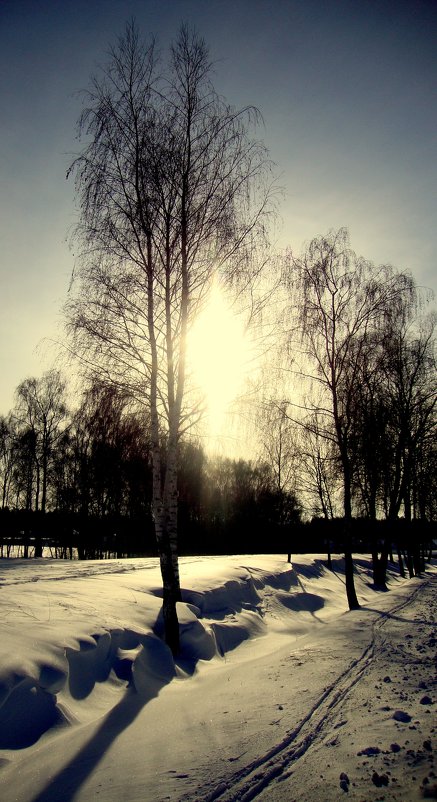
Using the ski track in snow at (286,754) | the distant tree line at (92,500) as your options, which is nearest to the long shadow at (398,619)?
the ski track in snow at (286,754)

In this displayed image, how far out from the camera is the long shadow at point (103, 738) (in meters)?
3.54

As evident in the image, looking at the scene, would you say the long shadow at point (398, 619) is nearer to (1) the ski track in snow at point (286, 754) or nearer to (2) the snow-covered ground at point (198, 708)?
(2) the snow-covered ground at point (198, 708)

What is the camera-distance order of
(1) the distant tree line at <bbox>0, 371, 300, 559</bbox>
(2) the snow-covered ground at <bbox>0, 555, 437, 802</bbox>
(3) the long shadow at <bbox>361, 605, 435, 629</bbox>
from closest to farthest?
(2) the snow-covered ground at <bbox>0, 555, 437, 802</bbox> < (3) the long shadow at <bbox>361, 605, 435, 629</bbox> < (1) the distant tree line at <bbox>0, 371, 300, 559</bbox>

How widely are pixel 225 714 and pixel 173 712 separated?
0.58 m

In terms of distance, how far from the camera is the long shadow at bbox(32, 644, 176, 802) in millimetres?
3537

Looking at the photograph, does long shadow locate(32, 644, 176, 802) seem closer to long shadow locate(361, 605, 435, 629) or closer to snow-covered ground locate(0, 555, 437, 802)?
snow-covered ground locate(0, 555, 437, 802)

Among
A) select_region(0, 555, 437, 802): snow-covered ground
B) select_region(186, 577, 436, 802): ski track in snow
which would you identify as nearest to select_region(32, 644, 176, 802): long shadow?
select_region(0, 555, 437, 802): snow-covered ground

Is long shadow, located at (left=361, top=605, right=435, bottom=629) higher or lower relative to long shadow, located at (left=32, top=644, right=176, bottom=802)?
lower

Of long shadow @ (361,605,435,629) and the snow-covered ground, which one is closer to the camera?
the snow-covered ground

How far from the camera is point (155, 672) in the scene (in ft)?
21.5

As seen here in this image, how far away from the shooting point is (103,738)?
444cm

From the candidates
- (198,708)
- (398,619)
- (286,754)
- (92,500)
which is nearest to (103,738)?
(198,708)

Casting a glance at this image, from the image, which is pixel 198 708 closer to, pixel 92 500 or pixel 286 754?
pixel 286 754

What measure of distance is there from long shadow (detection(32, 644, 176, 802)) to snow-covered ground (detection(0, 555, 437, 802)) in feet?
0.05
